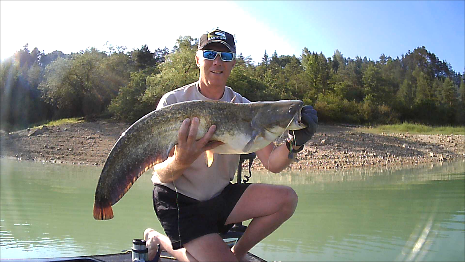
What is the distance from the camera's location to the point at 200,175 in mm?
3453

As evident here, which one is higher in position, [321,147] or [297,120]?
[297,120]

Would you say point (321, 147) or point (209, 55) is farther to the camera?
point (321, 147)

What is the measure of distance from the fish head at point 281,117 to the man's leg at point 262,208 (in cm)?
74

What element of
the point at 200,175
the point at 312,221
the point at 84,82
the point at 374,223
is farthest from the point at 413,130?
Answer: the point at 200,175

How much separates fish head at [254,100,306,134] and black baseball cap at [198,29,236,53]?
0.77 metres

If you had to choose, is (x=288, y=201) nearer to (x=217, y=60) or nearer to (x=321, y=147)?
(x=217, y=60)

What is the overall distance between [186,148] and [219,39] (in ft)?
3.21

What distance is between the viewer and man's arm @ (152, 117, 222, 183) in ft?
9.57

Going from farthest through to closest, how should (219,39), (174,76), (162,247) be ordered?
(174,76), (162,247), (219,39)

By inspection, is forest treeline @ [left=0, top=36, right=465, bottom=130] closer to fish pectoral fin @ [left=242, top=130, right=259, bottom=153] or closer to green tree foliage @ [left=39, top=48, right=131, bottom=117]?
green tree foliage @ [left=39, top=48, right=131, bottom=117]

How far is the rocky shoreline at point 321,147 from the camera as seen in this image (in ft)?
55.7

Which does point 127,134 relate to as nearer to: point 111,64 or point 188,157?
point 188,157

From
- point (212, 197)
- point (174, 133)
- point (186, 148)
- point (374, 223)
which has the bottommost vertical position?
point (374, 223)

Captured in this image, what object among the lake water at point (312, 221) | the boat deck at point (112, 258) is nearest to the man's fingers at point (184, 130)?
the boat deck at point (112, 258)
